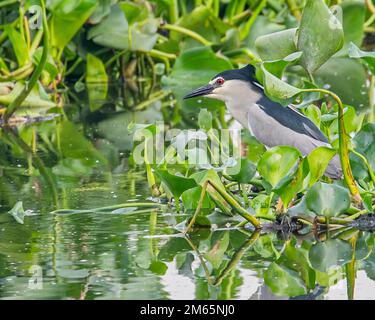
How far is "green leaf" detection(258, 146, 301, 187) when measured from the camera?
5578 millimetres

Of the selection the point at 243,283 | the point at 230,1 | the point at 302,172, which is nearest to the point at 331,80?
the point at 230,1

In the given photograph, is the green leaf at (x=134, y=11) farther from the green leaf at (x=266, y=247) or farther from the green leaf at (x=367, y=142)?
the green leaf at (x=266, y=247)

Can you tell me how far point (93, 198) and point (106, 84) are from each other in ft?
19.4

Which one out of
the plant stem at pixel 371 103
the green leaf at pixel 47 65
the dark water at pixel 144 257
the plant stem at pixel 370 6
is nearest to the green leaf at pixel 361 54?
the dark water at pixel 144 257

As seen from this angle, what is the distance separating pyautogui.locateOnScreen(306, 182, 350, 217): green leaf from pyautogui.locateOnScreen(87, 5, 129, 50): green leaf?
20.8 ft

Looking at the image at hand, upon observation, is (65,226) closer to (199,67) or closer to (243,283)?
(243,283)

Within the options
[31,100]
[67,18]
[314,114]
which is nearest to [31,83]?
[31,100]

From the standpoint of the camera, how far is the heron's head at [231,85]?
678 centimetres

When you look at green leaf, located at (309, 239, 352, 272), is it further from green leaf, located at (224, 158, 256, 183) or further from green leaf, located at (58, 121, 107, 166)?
green leaf, located at (58, 121, 107, 166)

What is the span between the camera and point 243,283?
15.8ft

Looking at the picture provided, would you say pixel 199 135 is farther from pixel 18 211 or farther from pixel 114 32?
pixel 114 32

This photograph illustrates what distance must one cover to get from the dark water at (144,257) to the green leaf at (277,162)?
0.28 meters

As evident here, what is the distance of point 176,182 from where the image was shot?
583 cm

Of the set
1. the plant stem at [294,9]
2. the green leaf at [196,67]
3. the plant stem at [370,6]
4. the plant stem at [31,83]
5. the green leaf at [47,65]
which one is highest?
the plant stem at [294,9]
